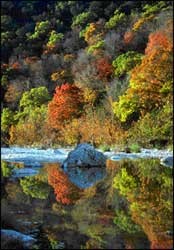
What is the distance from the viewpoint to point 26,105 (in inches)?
1615

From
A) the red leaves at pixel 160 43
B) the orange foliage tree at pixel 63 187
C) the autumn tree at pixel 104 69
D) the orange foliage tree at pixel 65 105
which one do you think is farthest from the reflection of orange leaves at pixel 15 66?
the orange foliage tree at pixel 63 187

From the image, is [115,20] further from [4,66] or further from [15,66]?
[4,66]

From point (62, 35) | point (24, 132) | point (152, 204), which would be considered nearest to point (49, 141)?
point (24, 132)

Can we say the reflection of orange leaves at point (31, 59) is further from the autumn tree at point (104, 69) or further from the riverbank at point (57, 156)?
the riverbank at point (57, 156)

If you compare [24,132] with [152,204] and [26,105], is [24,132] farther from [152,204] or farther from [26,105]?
[152,204]

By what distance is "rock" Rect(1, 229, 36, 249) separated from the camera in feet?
21.2

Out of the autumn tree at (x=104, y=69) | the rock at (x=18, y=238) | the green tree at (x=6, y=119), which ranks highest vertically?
the rock at (x=18, y=238)

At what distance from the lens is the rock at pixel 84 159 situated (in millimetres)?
16594

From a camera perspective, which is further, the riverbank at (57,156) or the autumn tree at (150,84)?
the autumn tree at (150,84)

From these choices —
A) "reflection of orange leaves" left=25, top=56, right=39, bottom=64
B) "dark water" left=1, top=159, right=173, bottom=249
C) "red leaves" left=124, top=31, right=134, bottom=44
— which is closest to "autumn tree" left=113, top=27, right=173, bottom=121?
"red leaves" left=124, top=31, right=134, bottom=44

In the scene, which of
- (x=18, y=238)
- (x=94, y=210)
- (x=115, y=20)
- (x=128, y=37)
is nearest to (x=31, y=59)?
(x=115, y=20)

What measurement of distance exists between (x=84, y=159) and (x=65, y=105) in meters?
20.4

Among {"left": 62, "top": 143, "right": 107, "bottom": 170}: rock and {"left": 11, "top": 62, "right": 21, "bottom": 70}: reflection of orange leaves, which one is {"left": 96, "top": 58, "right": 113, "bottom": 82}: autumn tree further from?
{"left": 62, "top": 143, "right": 107, "bottom": 170}: rock

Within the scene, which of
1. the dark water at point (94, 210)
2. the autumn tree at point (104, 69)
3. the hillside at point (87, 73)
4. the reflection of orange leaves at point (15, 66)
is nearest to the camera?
the dark water at point (94, 210)
